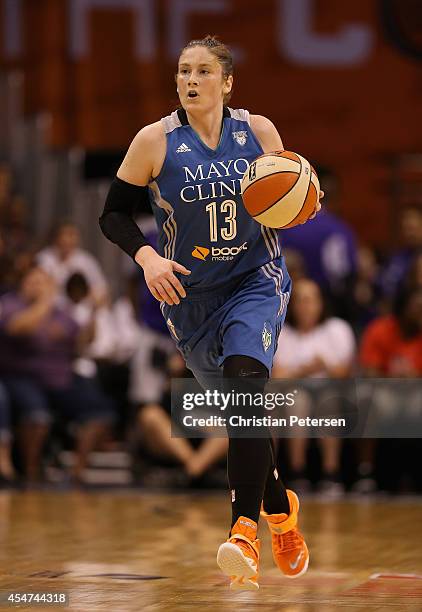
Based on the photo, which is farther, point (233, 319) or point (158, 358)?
point (158, 358)

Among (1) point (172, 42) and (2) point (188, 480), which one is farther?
(1) point (172, 42)

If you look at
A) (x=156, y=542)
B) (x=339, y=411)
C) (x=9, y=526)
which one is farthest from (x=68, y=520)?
(x=339, y=411)

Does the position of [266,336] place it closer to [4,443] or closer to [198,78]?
[198,78]

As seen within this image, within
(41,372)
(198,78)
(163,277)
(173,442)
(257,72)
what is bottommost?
(173,442)

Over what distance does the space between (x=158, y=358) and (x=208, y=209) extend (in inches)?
196

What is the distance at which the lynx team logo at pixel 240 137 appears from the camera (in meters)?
4.91

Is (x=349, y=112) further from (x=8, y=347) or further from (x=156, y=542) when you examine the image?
(x=156, y=542)

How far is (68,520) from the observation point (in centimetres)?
749

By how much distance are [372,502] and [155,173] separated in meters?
4.45

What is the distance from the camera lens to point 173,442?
941 cm

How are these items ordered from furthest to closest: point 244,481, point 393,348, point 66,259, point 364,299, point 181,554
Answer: point 66,259 < point 364,299 < point 393,348 < point 181,554 < point 244,481

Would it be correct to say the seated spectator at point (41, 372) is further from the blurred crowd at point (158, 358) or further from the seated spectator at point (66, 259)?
the seated spectator at point (66, 259)

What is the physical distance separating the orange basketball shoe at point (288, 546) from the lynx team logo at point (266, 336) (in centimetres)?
77

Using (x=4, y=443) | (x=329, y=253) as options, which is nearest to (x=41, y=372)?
(x=4, y=443)
